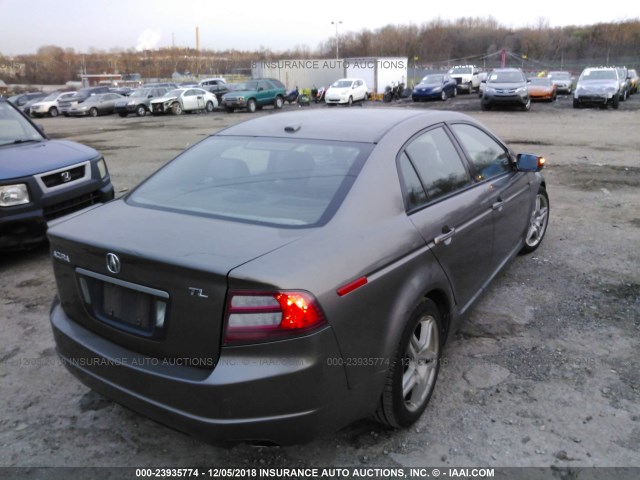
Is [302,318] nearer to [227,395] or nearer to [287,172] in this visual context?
[227,395]

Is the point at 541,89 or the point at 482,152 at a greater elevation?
the point at 541,89

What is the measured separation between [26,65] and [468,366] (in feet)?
349

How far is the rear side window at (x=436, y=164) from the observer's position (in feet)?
10.2

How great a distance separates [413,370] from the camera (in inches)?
112

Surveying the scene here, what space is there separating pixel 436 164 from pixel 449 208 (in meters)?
0.32

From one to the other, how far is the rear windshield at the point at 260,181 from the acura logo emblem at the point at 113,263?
0.54m

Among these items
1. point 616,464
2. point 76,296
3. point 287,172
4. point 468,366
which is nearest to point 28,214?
point 76,296

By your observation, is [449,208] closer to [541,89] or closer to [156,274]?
[156,274]

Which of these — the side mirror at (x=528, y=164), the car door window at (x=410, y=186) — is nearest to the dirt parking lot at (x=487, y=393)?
the side mirror at (x=528, y=164)

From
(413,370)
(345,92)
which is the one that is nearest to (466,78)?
(345,92)

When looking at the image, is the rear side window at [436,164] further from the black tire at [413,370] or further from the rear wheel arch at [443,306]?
the black tire at [413,370]

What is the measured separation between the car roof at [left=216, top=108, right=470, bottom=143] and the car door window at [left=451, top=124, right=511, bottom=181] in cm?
14

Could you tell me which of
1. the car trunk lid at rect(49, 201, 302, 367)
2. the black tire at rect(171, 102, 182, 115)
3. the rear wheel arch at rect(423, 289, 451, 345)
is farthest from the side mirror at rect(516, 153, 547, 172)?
the black tire at rect(171, 102, 182, 115)

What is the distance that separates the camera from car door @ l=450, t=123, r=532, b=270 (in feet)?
12.5
